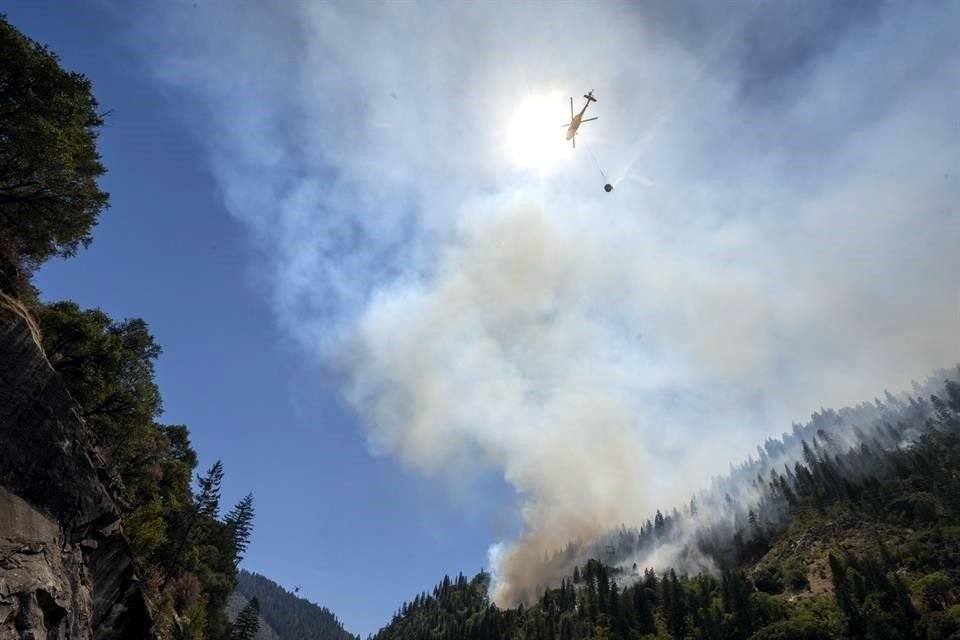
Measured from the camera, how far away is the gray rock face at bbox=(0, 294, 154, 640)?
770 inches

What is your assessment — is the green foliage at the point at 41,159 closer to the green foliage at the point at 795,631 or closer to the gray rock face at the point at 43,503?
the gray rock face at the point at 43,503

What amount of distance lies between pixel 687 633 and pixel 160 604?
138695 mm

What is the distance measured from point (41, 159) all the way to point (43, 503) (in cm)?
1493

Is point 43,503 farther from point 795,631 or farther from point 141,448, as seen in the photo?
point 795,631

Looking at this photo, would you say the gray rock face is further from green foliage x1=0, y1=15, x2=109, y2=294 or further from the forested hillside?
the forested hillside

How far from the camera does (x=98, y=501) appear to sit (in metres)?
27.0

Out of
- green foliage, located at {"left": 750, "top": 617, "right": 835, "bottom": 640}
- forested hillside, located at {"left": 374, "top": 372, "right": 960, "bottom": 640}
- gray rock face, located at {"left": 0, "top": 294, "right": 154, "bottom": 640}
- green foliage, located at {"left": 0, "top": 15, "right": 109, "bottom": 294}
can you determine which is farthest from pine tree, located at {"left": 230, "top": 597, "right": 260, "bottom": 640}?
green foliage, located at {"left": 750, "top": 617, "right": 835, "bottom": 640}

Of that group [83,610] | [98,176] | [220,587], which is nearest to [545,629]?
[220,587]

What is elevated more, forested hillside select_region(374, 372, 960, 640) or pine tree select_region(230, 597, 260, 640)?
forested hillside select_region(374, 372, 960, 640)

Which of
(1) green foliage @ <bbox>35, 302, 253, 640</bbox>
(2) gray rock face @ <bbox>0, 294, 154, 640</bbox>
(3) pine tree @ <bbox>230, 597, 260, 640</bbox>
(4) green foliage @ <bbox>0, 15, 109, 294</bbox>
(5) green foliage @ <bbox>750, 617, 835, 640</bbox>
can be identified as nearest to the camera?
(2) gray rock face @ <bbox>0, 294, 154, 640</bbox>

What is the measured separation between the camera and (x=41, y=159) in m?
22.2

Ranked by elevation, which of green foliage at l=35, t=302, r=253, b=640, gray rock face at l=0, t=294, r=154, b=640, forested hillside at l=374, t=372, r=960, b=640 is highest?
forested hillside at l=374, t=372, r=960, b=640

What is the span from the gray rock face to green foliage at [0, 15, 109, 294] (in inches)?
178

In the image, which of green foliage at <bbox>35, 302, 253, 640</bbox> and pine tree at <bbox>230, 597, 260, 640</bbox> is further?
pine tree at <bbox>230, 597, 260, 640</bbox>
